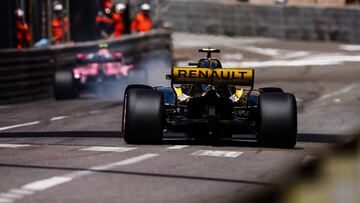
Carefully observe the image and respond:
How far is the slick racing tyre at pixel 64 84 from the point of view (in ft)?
73.3

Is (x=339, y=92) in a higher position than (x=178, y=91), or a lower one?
lower

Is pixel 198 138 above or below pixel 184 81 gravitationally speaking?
below

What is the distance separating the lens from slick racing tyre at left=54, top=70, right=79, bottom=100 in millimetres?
22344

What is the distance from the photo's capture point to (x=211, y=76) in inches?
445

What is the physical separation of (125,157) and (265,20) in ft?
111

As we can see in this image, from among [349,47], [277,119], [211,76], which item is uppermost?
[211,76]

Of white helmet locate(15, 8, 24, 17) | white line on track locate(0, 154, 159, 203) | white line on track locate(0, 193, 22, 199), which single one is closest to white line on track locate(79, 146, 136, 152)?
white line on track locate(0, 154, 159, 203)

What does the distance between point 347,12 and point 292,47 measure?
3008mm

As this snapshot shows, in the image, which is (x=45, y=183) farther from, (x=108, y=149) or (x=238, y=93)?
(x=238, y=93)

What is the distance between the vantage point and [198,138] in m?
12.1

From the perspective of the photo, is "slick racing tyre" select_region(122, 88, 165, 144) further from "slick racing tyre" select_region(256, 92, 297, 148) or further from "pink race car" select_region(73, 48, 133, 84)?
"pink race car" select_region(73, 48, 133, 84)

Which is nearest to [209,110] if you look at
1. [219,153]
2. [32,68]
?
[219,153]

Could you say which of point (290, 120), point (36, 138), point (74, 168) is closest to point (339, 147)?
point (74, 168)

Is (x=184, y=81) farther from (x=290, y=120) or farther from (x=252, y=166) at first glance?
(x=252, y=166)
